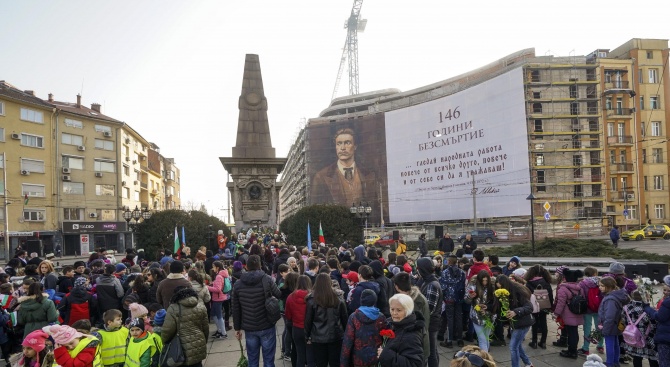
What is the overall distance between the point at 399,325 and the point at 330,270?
3861 mm

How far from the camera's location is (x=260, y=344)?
21.3ft

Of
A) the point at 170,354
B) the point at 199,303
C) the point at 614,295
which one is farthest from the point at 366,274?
the point at 614,295

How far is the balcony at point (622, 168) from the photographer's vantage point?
42469 mm

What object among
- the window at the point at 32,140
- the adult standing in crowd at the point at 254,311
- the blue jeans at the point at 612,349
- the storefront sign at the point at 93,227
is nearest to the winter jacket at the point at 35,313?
the adult standing in crowd at the point at 254,311

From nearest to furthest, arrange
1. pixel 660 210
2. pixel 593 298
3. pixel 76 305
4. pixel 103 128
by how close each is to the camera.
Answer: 1. pixel 593 298
2. pixel 76 305
3. pixel 660 210
4. pixel 103 128

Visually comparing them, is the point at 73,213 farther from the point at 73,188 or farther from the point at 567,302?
the point at 567,302

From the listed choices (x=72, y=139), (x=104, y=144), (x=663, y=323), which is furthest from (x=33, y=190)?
→ (x=663, y=323)

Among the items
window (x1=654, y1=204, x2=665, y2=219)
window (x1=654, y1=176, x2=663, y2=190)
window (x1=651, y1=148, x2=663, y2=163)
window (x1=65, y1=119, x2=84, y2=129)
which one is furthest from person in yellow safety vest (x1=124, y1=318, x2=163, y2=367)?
window (x1=651, y1=148, x2=663, y2=163)

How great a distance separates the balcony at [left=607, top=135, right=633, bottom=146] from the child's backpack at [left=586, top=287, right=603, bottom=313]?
4240cm

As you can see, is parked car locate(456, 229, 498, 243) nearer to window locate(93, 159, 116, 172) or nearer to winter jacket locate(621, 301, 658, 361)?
winter jacket locate(621, 301, 658, 361)

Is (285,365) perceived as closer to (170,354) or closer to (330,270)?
(330,270)

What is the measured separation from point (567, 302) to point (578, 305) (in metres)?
0.21

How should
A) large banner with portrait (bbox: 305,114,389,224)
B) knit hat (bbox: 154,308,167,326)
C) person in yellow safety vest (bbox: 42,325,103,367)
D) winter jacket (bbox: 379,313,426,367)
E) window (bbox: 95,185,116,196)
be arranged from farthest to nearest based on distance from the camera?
Answer: large banner with portrait (bbox: 305,114,389,224), window (bbox: 95,185,116,196), knit hat (bbox: 154,308,167,326), person in yellow safety vest (bbox: 42,325,103,367), winter jacket (bbox: 379,313,426,367)

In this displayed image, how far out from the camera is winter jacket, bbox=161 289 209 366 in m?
5.30
